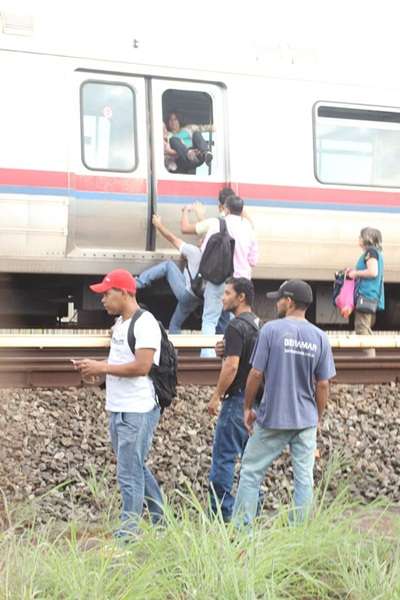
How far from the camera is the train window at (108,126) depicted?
37.9 ft

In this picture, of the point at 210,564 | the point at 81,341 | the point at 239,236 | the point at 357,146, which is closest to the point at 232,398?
the point at 210,564

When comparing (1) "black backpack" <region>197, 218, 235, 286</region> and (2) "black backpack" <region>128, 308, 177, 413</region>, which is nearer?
(2) "black backpack" <region>128, 308, 177, 413</region>

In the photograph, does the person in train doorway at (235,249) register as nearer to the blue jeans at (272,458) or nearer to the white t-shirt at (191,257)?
the white t-shirt at (191,257)

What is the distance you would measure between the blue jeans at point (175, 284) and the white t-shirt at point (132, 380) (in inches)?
207

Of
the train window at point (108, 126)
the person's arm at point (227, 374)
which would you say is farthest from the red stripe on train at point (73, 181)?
the person's arm at point (227, 374)

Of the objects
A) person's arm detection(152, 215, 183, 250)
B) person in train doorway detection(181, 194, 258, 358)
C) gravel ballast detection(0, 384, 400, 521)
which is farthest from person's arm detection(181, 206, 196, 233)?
gravel ballast detection(0, 384, 400, 521)

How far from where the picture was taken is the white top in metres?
10.8

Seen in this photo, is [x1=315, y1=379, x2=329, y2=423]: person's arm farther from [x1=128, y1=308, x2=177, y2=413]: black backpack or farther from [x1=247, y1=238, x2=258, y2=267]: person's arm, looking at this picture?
[x1=247, y1=238, x2=258, y2=267]: person's arm

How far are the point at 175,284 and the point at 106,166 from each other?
1576mm

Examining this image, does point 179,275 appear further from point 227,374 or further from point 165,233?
point 227,374

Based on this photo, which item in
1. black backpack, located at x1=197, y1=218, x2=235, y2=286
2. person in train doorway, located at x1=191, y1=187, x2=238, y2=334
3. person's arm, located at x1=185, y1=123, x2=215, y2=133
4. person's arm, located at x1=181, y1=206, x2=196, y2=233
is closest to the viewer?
black backpack, located at x1=197, y1=218, x2=235, y2=286

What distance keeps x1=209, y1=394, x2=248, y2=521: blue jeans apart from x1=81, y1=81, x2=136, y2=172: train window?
5553 mm

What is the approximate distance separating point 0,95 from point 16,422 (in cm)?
466

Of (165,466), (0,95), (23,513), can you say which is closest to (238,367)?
(165,466)
